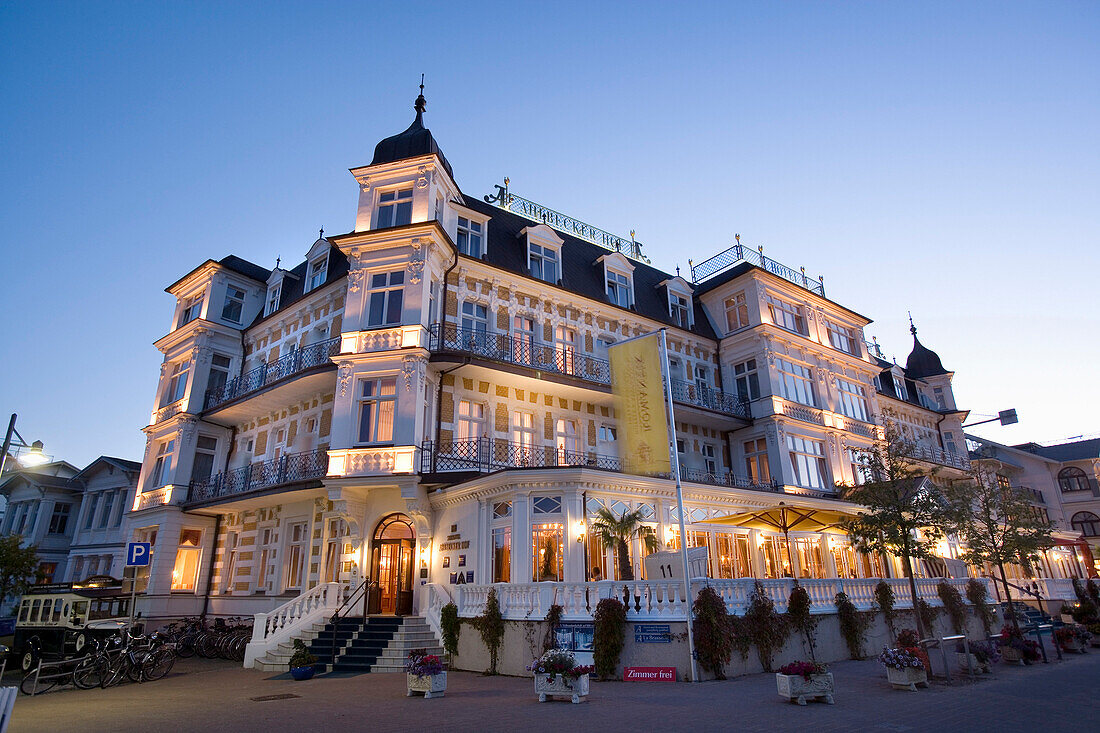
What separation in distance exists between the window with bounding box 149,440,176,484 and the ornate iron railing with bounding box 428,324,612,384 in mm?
13830

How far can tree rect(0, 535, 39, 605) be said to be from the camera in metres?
24.3

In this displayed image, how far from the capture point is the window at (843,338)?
3216 cm

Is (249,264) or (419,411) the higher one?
(249,264)

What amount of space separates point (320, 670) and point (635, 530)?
922 centimetres

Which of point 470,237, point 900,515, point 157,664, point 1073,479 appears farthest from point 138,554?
point 1073,479

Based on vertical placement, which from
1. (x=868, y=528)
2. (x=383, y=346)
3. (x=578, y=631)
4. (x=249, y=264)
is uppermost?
(x=249, y=264)

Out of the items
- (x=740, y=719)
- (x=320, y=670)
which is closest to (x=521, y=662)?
(x=320, y=670)

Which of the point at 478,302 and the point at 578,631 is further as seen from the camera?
the point at 478,302

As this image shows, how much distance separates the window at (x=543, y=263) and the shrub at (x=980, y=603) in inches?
710

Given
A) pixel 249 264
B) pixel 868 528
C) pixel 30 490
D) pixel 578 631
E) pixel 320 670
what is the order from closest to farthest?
pixel 578 631 < pixel 320 670 < pixel 868 528 < pixel 249 264 < pixel 30 490

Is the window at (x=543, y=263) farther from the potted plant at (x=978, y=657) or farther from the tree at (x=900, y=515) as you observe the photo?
the potted plant at (x=978, y=657)

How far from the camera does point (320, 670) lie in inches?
594

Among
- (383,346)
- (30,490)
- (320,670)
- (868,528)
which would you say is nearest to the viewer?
(320,670)

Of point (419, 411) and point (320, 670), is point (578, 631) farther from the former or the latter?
point (419, 411)
